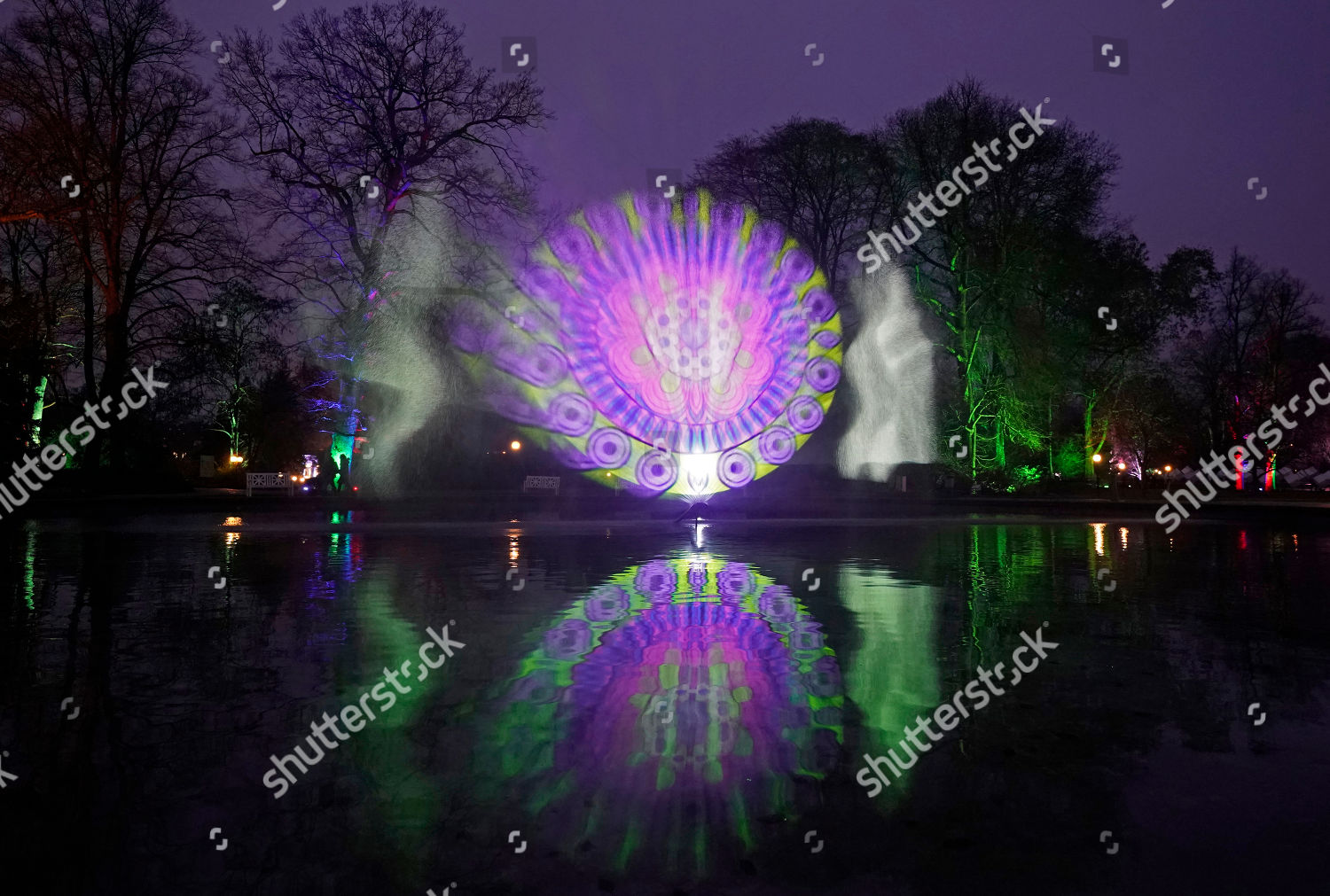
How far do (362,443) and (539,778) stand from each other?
3213cm

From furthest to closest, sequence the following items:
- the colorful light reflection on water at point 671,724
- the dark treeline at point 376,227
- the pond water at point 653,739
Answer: the dark treeline at point 376,227 < the colorful light reflection on water at point 671,724 < the pond water at point 653,739

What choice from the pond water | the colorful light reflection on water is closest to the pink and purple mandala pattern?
the pond water

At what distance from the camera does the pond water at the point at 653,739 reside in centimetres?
326

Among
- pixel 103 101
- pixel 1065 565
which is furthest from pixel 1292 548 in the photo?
pixel 103 101

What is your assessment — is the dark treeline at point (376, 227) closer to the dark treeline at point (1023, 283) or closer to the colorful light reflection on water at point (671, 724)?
the dark treeline at point (1023, 283)

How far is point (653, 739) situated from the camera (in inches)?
182

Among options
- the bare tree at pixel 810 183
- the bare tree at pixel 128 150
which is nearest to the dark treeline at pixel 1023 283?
the bare tree at pixel 810 183

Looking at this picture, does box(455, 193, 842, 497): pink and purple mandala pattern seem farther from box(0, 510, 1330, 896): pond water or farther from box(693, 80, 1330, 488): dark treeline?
box(0, 510, 1330, 896): pond water

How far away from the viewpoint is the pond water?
326 cm

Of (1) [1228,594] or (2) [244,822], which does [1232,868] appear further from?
(1) [1228,594]

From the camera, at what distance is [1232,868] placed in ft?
10.5

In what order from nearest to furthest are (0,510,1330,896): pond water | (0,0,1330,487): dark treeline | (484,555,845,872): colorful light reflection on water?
1. (0,510,1330,896): pond water
2. (484,555,845,872): colorful light reflection on water
3. (0,0,1330,487): dark treeline

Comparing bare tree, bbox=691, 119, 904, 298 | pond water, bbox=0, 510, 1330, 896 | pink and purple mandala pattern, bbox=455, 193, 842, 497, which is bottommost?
pond water, bbox=0, 510, 1330, 896

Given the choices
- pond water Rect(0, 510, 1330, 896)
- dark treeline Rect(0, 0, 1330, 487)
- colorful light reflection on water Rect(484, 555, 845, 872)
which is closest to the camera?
pond water Rect(0, 510, 1330, 896)
